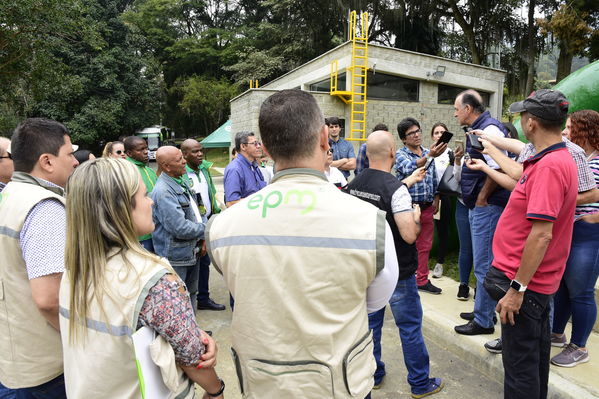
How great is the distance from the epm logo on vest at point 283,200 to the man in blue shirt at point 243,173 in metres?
2.86

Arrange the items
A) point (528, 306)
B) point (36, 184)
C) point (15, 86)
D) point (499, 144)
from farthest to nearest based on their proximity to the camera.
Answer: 1. point (15, 86)
2. point (499, 144)
3. point (528, 306)
4. point (36, 184)

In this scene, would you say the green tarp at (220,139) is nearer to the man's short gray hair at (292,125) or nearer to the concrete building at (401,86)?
the concrete building at (401,86)

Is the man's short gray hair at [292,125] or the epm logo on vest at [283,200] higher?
the man's short gray hair at [292,125]

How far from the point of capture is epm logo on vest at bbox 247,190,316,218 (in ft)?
4.95

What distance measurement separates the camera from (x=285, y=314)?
59.6 inches

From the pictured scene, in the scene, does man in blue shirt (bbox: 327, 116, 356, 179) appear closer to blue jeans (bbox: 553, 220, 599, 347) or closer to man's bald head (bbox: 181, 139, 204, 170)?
man's bald head (bbox: 181, 139, 204, 170)

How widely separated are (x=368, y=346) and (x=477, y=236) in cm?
223

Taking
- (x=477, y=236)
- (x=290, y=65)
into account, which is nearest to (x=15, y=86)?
(x=477, y=236)

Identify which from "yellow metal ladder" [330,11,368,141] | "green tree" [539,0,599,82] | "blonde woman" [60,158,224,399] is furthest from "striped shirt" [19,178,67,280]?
"green tree" [539,0,599,82]

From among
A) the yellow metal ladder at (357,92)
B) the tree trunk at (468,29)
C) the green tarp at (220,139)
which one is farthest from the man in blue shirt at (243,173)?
the tree trunk at (468,29)

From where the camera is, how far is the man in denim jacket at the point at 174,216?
364cm

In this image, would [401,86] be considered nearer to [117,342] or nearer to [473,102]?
[473,102]

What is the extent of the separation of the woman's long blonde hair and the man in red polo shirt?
1.89m

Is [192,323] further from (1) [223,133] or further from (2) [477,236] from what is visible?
(1) [223,133]
